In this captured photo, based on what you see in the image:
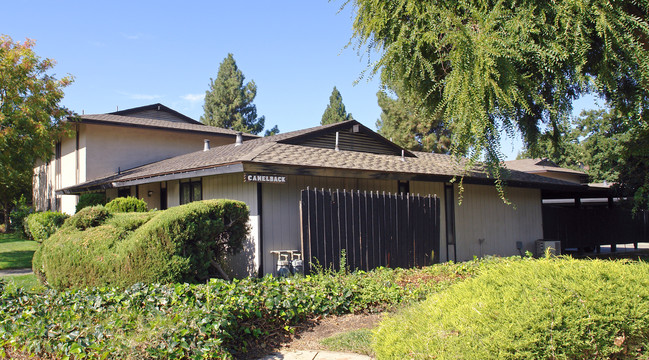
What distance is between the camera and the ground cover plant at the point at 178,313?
4.64 meters

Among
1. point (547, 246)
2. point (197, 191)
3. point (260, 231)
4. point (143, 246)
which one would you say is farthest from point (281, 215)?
point (547, 246)

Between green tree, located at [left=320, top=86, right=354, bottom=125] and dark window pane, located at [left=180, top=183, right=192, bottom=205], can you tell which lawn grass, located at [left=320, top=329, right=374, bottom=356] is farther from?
green tree, located at [left=320, top=86, right=354, bottom=125]

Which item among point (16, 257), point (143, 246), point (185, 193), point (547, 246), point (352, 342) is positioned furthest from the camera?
point (547, 246)

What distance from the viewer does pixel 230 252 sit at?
859 centimetres

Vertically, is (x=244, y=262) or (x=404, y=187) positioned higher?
(x=404, y=187)

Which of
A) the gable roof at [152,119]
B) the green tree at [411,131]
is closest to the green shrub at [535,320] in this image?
the gable roof at [152,119]

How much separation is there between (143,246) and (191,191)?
17.3 feet

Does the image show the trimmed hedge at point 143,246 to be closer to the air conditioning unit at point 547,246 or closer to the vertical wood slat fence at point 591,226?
the air conditioning unit at point 547,246

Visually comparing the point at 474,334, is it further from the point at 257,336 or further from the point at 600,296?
the point at 257,336

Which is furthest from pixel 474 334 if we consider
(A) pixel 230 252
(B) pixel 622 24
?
(B) pixel 622 24

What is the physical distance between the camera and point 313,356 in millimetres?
5090

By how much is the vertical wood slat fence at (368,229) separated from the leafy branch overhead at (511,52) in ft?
6.39

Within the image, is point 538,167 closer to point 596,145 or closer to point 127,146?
point 596,145

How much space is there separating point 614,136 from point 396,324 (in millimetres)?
28105
